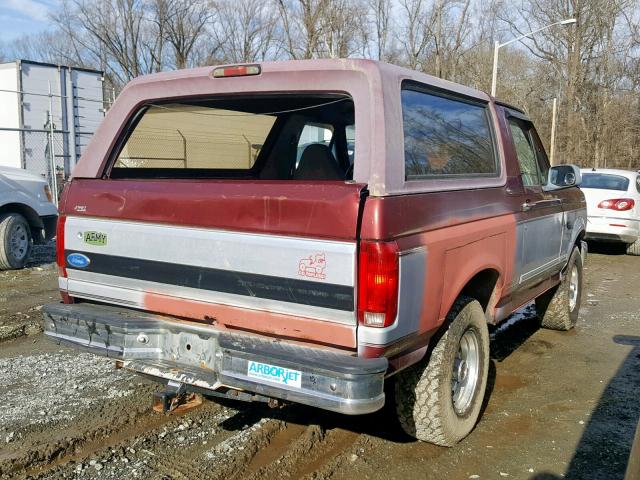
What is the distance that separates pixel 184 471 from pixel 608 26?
41.9m

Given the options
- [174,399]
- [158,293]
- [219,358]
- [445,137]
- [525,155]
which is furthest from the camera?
[525,155]

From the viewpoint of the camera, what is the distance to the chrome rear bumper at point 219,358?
266cm

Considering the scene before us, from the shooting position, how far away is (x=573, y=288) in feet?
20.7

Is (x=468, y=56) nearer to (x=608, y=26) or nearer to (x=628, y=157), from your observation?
(x=608, y=26)

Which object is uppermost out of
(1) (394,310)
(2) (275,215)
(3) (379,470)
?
(2) (275,215)

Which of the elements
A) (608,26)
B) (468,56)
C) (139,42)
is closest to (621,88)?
(608,26)

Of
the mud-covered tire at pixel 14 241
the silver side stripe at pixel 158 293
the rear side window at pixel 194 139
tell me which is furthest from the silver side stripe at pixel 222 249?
the mud-covered tire at pixel 14 241

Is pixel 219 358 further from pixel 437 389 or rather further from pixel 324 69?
pixel 324 69

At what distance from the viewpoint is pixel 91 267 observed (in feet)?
11.5

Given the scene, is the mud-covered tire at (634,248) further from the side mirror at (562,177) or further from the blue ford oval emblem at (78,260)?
the blue ford oval emblem at (78,260)

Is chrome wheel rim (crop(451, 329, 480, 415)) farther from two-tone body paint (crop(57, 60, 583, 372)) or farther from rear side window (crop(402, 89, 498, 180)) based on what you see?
rear side window (crop(402, 89, 498, 180))

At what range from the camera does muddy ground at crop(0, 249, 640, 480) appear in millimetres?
3387

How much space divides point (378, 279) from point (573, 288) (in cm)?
433

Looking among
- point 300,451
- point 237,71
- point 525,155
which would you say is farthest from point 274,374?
point 525,155
